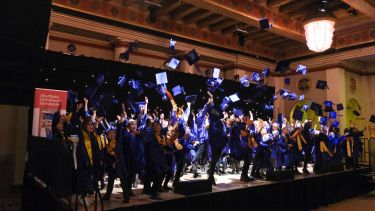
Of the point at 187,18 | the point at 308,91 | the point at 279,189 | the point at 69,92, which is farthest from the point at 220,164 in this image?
the point at 308,91

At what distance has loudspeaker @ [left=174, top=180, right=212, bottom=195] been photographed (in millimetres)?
5161

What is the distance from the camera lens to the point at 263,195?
6.21 metres

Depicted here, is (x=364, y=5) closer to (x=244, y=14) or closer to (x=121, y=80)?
(x=244, y=14)

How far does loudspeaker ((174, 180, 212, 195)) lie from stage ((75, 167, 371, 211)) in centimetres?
9

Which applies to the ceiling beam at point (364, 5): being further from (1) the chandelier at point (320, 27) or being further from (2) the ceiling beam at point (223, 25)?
(2) the ceiling beam at point (223, 25)

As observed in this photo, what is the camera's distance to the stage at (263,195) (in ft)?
16.0

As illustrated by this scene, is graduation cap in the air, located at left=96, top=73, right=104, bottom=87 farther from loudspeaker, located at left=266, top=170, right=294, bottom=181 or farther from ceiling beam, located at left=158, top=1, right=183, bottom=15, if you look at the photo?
loudspeaker, located at left=266, top=170, right=294, bottom=181

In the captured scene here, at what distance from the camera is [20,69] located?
3814mm

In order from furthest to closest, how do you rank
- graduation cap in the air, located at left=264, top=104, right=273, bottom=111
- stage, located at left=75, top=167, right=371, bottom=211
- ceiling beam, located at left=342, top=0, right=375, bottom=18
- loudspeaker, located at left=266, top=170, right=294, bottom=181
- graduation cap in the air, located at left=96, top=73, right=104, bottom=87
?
graduation cap in the air, located at left=264, top=104, right=273, bottom=111
graduation cap in the air, located at left=96, top=73, right=104, bottom=87
ceiling beam, located at left=342, top=0, right=375, bottom=18
loudspeaker, located at left=266, top=170, right=294, bottom=181
stage, located at left=75, top=167, right=371, bottom=211

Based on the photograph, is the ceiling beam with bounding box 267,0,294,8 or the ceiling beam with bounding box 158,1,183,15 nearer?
the ceiling beam with bounding box 267,0,294,8

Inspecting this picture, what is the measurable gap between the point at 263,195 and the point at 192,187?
5.89ft

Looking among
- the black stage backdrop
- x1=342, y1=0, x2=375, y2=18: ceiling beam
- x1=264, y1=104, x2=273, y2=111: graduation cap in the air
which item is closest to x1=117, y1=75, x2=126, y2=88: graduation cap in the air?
the black stage backdrop

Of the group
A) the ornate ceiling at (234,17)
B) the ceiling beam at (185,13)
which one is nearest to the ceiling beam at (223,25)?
the ornate ceiling at (234,17)

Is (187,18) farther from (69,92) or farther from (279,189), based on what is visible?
(279,189)
